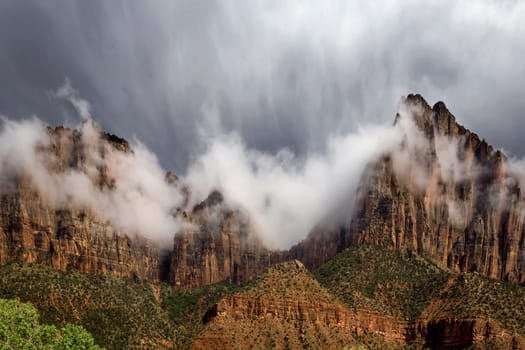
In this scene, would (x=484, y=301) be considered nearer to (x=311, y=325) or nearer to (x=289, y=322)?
(x=311, y=325)

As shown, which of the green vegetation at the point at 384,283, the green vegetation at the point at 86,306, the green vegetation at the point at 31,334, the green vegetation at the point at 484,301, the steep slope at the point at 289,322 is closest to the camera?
the green vegetation at the point at 31,334

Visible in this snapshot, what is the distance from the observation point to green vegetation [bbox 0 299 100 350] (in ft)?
272

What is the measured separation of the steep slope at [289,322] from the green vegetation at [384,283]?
481 centimetres

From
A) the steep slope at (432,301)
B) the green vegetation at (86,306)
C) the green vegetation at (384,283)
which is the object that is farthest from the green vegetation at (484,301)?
the green vegetation at (86,306)

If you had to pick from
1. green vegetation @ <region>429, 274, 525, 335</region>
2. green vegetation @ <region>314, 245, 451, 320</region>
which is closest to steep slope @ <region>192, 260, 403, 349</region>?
green vegetation @ <region>314, 245, 451, 320</region>

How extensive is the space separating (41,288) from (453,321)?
87.6 m

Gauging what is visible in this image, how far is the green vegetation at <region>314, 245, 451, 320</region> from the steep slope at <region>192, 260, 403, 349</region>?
4.81 m

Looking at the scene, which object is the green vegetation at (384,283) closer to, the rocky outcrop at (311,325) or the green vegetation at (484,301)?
the rocky outcrop at (311,325)

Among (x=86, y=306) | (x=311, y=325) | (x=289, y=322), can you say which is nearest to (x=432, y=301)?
(x=311, y=325)

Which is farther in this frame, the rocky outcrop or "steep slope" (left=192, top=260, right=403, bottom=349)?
"steep slope" (left=192, top=260, right=403, bottom=349)

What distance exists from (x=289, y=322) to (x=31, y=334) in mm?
89598

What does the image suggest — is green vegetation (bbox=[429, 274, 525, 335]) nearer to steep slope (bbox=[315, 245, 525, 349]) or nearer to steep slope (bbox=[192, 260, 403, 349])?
steep slope (bbox=[315, 245, 525, 349])

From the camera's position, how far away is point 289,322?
169 metres

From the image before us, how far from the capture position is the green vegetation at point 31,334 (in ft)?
272
